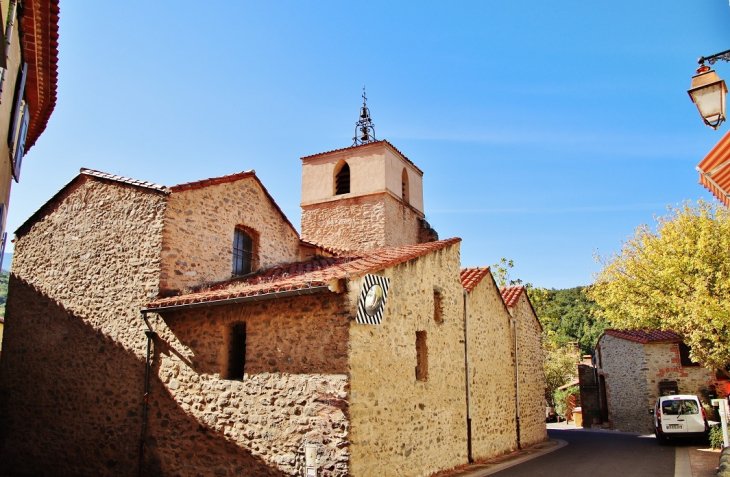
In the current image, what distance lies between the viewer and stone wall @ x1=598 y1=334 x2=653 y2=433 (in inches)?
948

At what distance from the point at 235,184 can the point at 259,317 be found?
4.53 meters

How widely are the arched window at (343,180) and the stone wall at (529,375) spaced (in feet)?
27.2

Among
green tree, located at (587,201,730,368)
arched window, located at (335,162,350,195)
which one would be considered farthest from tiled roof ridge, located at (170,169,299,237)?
green tree, located at (587,201,730,368)

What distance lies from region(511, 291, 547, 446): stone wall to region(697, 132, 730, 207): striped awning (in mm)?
11876

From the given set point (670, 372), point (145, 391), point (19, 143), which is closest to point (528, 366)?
point (670, 372)

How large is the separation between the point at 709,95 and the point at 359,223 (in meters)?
15.6

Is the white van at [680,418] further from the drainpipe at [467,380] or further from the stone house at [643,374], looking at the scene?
the drainpipe at [467,380]

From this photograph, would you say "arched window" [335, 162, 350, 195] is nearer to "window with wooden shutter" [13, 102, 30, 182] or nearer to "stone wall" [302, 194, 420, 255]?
"stone wall" [302, 194, 420, 255]

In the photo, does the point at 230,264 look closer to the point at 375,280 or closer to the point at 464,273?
the point at 375,280

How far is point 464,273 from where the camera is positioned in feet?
52.5

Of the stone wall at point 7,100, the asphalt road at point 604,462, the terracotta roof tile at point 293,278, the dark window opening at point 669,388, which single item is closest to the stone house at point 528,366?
the asphalt road at point 604,462

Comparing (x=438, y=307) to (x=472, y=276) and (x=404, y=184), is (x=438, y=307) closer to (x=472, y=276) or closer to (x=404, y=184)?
(x=472, y=276)

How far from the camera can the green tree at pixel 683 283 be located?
16.3m

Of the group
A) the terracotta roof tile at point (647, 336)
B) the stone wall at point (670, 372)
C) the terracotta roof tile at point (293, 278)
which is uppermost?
the terracotta roof tile at point (293, 278)
